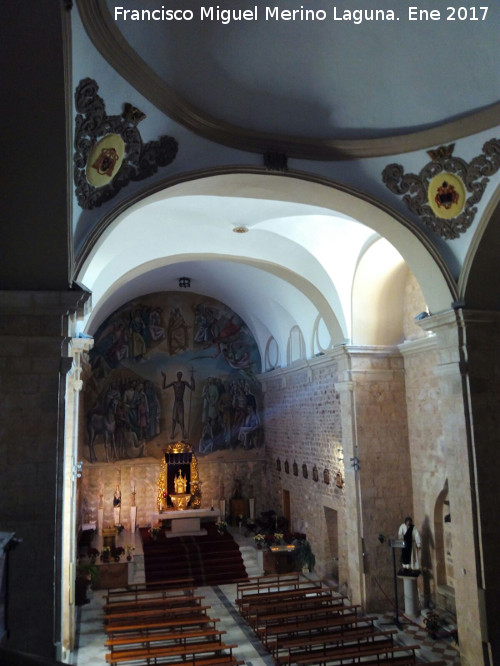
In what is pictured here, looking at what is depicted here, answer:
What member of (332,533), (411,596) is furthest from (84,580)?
(411,596)

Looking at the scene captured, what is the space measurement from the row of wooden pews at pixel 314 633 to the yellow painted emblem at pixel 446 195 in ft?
22.4

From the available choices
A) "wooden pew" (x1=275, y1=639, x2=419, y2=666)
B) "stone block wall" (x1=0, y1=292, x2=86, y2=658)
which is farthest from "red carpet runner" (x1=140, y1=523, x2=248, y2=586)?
"stone block wall" (x1=0, y1=292, x2=86, y2=658)

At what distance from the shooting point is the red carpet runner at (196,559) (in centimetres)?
1572

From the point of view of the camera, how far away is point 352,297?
12.9 m

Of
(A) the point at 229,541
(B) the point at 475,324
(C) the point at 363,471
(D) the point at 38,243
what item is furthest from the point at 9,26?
(A) the point at 229,541

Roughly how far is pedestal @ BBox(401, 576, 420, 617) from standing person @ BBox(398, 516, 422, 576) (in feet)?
0.75

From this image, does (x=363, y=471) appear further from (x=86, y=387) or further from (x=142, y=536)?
(x=86, y=387)

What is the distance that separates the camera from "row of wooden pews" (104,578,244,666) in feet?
30.8

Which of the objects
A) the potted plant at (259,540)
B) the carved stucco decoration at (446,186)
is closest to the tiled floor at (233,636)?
the potted plant at (259,540)

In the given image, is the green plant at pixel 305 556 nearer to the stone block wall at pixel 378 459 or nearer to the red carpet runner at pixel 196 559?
the red carpet runner at pixel 196 559

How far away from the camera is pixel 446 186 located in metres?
8.01

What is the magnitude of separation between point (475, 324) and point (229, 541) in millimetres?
12017

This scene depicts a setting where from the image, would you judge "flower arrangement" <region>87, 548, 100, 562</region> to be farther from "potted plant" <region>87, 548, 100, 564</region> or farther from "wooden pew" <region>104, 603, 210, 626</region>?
"wooden pew" <region>104, 603, 210, 626</region>

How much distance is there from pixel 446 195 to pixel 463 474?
4143 mm
